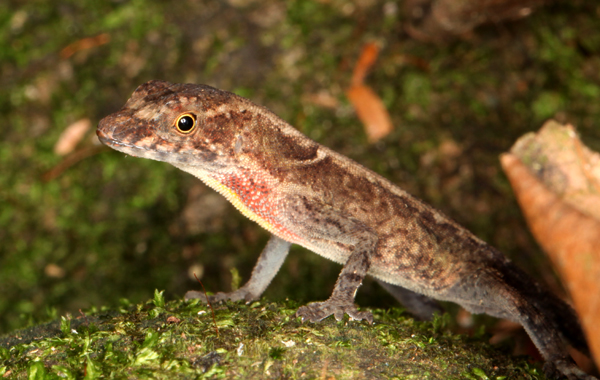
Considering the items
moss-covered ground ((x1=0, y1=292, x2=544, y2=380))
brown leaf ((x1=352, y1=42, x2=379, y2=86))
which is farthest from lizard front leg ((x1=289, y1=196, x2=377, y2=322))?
brown leaf ((x1=352, y1=42, x2=379, y2=86))

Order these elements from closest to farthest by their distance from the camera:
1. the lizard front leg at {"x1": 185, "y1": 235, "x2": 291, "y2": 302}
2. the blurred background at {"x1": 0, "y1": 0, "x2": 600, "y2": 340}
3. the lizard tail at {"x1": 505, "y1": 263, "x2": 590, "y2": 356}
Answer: the lizard tail at {"x1": 505, "y1": 263, "x2": 590, "y2": 356} < the lizard front leg at {"x1": 185, "y1": 235, "x2": 291, "y2": 302} < the blurred background at {"x1": 0, "y1": 0, "x2": 600, "y2": 340}

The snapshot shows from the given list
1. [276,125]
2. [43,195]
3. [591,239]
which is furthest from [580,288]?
[43,195]

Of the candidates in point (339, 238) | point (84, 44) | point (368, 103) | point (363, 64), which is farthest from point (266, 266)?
point (84, 44)

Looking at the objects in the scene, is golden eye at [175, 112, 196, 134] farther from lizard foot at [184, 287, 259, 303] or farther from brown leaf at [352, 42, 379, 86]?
brown leaf at [352, 42, 379, 86]

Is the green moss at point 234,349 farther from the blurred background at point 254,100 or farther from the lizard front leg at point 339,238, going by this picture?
the blurred background at point 254,100

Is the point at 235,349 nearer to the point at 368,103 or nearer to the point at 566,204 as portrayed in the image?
the point at 566,204

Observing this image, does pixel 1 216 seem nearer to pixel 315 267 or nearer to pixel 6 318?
pixel 6 318

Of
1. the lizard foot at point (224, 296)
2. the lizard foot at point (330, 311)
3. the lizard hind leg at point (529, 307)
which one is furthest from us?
the lizard foot at point (224, 296)

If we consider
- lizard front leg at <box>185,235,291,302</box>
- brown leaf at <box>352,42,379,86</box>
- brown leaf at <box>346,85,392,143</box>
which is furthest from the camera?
brown leaf at <box>352,42,379,86</box>

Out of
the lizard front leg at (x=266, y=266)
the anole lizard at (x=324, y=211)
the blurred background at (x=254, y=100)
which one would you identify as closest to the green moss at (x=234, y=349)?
the anole lizard at (x=324, y=211)
